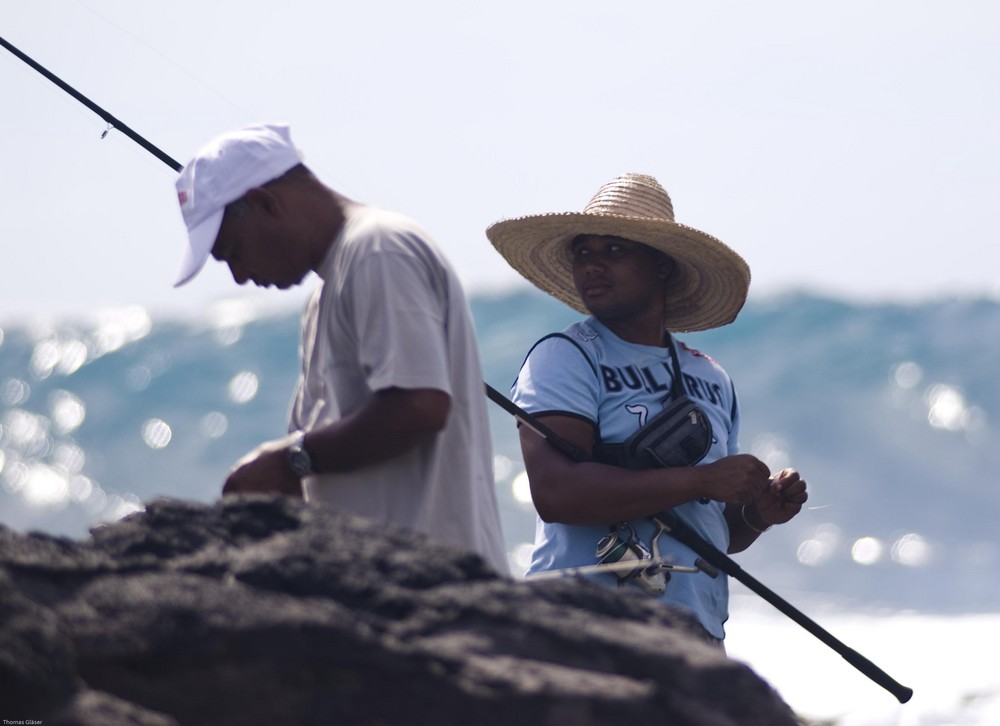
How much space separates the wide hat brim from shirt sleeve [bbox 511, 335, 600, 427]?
42 centimetres

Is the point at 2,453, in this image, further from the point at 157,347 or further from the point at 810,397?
the point at 810,397

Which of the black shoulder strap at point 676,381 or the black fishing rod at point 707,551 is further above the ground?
the black shoulder strap at point 676,381

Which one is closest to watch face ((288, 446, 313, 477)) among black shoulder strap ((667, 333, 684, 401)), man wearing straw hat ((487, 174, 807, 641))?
man wearing straw hat ((487, 174, 807, 641))

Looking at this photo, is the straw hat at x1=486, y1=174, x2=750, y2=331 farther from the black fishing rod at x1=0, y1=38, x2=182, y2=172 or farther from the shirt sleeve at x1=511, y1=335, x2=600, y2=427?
the black fishing rod at x1=0, y1=38, x2=182, y2=172

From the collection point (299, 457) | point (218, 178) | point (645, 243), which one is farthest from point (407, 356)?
point (645, 243)

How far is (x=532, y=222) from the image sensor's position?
4148mm

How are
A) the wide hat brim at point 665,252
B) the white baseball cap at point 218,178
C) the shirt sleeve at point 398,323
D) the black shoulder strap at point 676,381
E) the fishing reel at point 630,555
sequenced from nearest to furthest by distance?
the shirt sleeve at point 398,323
the white baseball cap at point 218,178
the fishing reel at point 630,555
the black shoulder strap at point 676,381
the wide hat brim at point 665,252

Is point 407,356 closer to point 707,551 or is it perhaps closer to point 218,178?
point 218,178

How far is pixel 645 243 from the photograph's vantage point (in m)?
4.00

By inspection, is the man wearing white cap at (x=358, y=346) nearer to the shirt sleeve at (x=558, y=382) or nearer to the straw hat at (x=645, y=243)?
the shirt sleeve at (x=558, y=382)

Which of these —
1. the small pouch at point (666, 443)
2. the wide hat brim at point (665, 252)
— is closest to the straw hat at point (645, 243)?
the wide hat brim at point (665, 252)

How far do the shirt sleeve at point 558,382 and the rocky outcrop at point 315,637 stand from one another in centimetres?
117

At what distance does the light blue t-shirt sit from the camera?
3.57 m

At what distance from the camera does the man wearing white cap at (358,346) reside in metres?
2.55
